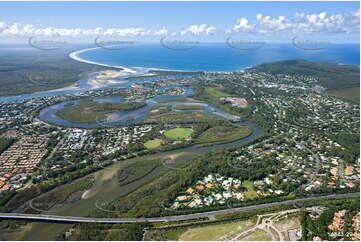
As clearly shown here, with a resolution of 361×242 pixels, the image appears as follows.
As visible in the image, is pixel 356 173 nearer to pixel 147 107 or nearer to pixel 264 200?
pixel 264 200

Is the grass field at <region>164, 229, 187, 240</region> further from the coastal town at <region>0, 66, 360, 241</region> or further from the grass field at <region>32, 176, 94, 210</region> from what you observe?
the grass field at <region>32, 176, 94, 210</region>

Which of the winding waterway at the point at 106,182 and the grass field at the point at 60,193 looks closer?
the winding waterway at the point at 106,182

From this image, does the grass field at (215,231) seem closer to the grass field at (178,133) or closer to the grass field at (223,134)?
the grass field at (223,134)

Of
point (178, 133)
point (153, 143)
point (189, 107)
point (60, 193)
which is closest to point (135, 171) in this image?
point (153, 143)

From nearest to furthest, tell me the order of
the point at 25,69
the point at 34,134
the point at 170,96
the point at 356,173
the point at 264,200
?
the point at 264,200 → the point at 356,173 → the point at 34,134 → the point at 170,96 → the point at 25,69

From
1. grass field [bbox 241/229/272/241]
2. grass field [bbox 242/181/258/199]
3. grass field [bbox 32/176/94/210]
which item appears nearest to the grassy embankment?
grass field [bbox 242/181/258/199]

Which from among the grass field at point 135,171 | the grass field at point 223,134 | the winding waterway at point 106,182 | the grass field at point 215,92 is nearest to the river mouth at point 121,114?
the winding waterway at point 106,182

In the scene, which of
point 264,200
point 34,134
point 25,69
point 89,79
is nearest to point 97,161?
point 34,134
